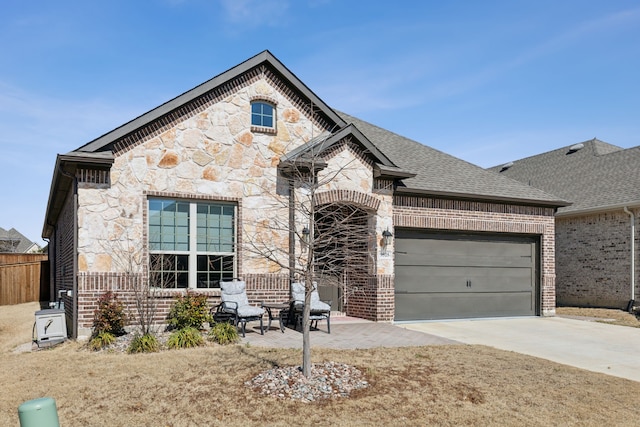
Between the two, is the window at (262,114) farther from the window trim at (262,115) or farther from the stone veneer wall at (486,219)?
the stone veneer wall at (486,219)

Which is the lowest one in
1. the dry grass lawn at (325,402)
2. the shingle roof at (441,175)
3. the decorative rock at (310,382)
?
the dry grass lawn at (325,402)

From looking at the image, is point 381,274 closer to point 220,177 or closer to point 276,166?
point 276,166

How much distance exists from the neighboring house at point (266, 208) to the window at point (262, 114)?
0.03 metres

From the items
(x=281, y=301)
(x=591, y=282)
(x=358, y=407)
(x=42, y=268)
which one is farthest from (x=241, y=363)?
(x=42, y=268)

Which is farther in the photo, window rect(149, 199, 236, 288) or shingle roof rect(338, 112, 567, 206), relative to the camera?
shingle roof rect(338, 112, 567, 206)

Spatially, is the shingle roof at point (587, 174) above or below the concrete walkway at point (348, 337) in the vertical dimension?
above

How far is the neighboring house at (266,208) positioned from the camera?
10469mm

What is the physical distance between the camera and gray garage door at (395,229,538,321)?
44.3 ft

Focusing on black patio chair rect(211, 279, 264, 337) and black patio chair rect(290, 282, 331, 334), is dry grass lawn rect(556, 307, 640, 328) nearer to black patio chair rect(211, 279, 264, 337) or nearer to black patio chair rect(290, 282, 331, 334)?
black patio chair rect(290, 282, 331, 334)

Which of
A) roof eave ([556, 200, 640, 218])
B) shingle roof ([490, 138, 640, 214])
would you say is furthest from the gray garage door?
shingle roof ([490, 138, 640, 214])

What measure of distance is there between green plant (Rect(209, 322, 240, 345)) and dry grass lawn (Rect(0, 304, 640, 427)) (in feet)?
1.12

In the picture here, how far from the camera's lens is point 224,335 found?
9.36 metres

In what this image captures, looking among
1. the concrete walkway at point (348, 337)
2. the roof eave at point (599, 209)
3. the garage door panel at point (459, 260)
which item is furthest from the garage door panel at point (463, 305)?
the roof eave at point (599, 209)

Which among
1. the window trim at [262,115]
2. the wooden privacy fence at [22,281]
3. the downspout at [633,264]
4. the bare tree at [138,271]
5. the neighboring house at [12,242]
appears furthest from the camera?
the neighboring house at [12,242]
